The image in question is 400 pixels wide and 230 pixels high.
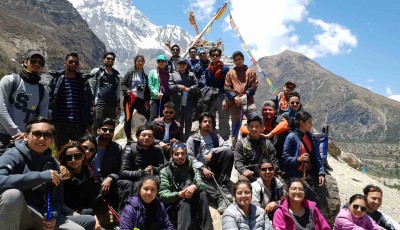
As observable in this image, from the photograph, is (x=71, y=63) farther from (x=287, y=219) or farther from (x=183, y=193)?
(x=287, y=219)

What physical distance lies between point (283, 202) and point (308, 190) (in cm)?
158

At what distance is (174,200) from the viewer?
6.18 m

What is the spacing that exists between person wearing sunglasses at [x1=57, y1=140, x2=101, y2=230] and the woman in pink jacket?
10.2 feet

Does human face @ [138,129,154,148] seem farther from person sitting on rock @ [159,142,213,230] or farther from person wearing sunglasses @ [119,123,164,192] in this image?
person sitting on rock @ [159,142,213,230]

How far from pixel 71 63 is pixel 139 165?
104 inches

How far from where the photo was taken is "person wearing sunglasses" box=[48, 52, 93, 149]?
24.3 ft

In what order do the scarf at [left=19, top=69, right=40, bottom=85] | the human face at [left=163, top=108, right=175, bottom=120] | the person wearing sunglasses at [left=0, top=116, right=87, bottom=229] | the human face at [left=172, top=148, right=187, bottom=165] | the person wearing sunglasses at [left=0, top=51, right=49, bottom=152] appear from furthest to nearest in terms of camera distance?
the human face at [left=163, top=108, right=175, bottom=120] → the human face at [left=172, top=148, right=187, bottom=165] → the scarf at [left=19, top=69, right=40, bottom=85] → the person wearing sunglasses at [left=0, top=51, right=49, bottom=152] → the person wearing sunglasses at [left=0, top=116, right=87, bottom=229]

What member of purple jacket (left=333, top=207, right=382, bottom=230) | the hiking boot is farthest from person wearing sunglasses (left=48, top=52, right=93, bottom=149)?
purple jacket (left=333, top=207, right=382, bottom=230)

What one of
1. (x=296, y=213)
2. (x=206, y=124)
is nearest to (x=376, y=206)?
(x=296, y=213)

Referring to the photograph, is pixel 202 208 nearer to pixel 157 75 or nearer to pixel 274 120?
pixel 274 120

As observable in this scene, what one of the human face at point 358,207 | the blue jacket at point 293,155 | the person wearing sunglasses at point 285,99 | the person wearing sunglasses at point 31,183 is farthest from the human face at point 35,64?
the human face at point 358,207

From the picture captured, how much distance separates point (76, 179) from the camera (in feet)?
19.3

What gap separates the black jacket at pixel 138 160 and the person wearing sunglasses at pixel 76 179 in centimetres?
81

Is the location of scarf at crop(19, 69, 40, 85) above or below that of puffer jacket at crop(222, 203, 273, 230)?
above
